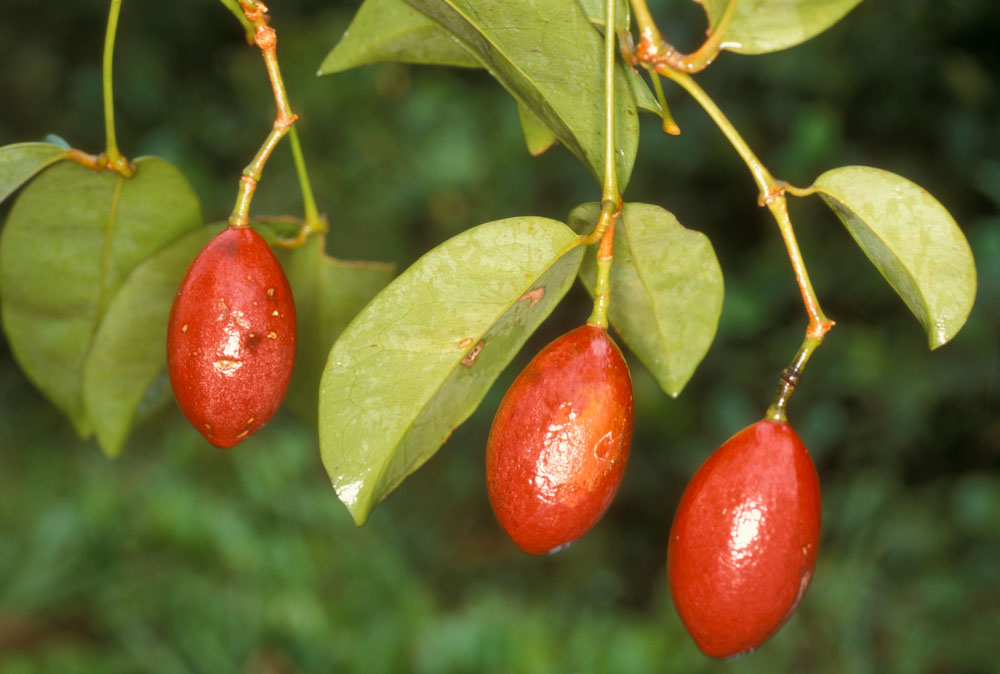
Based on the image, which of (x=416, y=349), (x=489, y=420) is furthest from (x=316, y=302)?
(x=489, y=420)

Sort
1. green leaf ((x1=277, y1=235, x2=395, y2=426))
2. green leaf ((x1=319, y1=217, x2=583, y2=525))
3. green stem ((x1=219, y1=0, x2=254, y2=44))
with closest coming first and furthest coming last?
green leaf ((x1=319, y1=217, x2=583, y2=525)) → green stem ((x1=219, y1=0, x2=254, y2=44)) → green leaf ((x1=277, y1=235, x2=395, y2=426))

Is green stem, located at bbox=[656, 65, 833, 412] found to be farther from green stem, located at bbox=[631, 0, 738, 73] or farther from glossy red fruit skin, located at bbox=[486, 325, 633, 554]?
glossy red fruit skin, located at bbox=[486, 325, 633, 554]

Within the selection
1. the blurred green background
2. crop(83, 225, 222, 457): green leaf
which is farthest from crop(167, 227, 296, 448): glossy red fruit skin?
the blurred green background

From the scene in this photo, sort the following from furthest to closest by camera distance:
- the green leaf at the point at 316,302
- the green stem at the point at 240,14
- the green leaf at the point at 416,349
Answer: the green leaf at the point at 316,302 → the green stem at the point at 240,14 → the green leaf at the point at 416,349

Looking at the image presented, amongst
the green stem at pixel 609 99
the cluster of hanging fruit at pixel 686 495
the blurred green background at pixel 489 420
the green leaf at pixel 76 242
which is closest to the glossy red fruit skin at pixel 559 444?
the cluster of hanging fruit at pixel 686 495

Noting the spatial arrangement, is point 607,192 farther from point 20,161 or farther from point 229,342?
point 20,161

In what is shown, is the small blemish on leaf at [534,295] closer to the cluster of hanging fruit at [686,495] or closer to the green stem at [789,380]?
the cluster of hanging fruit at [686,495]

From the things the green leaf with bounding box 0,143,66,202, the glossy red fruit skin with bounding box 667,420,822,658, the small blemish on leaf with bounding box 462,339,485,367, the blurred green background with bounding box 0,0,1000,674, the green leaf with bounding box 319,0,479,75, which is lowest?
the blurred green background with bounding box 0,0,1000,674
